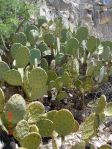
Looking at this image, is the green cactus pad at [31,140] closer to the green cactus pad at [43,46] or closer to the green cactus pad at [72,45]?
the green cactus pad at [72,45]

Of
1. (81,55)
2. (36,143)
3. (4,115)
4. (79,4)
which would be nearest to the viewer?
(36,143)

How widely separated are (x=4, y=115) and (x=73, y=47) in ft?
6.09

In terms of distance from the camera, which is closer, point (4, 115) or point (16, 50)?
point (4, 115)

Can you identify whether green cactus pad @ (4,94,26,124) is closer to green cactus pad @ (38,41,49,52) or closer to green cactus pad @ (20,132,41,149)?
green cactus pad @ (20,132,41,149)

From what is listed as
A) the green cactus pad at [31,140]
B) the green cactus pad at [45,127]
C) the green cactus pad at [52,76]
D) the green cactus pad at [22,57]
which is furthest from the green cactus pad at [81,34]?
the green cactus pad at [31,140]

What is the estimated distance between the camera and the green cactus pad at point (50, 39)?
18.7 ft

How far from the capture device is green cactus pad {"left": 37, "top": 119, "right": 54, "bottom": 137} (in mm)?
3734

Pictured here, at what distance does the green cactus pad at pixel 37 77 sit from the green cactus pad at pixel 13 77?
17cm

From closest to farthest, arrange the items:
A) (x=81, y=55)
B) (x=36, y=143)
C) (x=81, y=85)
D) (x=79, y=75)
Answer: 1. (x=36, y=143)
2. (x=81, y=85)
3. (x=79, y=75)
4. (x=81, y=55)

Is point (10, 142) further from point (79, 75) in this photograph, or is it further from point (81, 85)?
point (79, 75)

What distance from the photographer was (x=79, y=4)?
30.8 ft

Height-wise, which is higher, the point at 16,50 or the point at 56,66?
the point at 16,50

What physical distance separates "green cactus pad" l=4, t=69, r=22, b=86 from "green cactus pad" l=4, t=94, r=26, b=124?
74 cm

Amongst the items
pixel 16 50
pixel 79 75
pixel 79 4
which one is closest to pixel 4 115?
pixel 16 50
